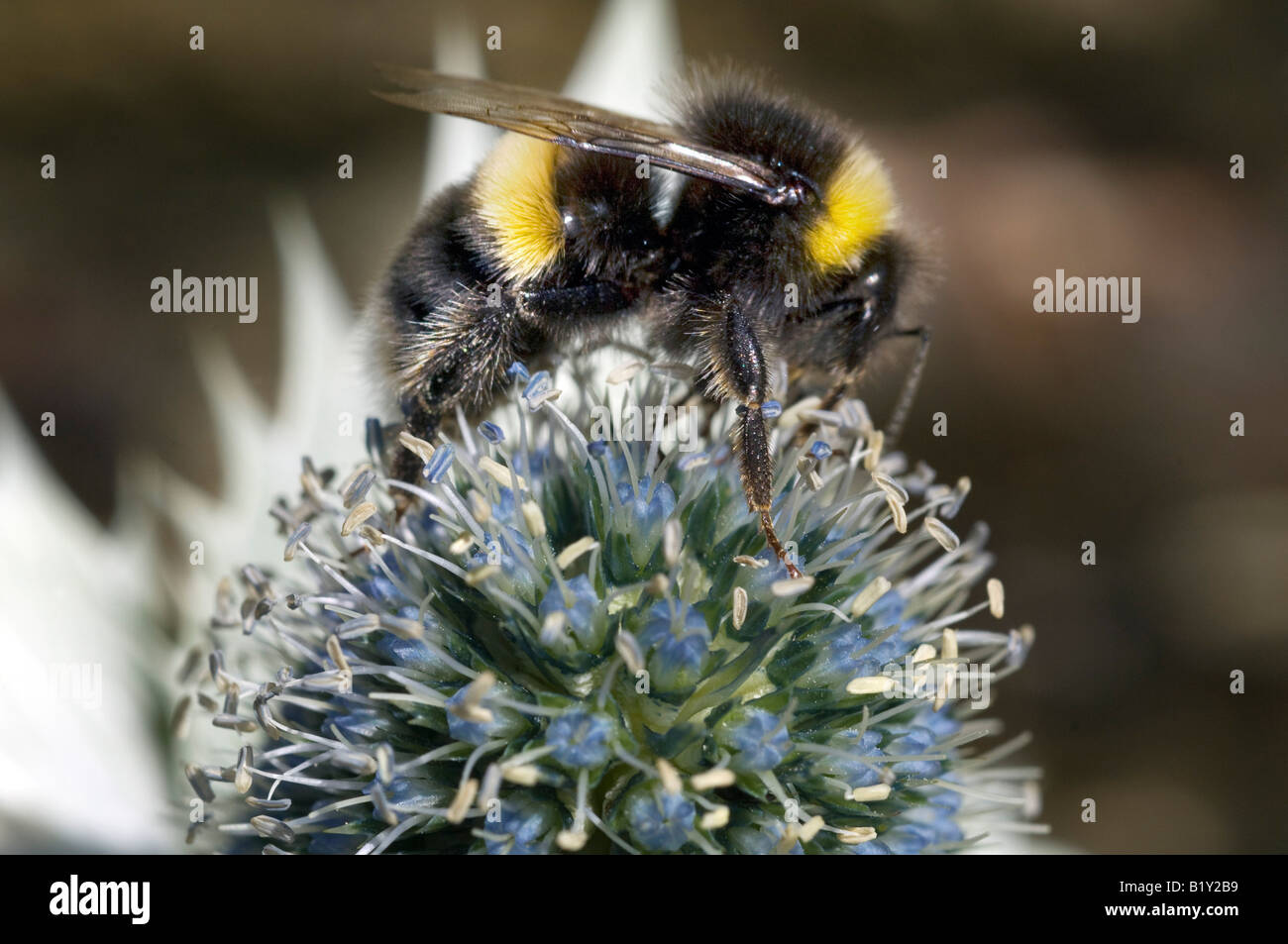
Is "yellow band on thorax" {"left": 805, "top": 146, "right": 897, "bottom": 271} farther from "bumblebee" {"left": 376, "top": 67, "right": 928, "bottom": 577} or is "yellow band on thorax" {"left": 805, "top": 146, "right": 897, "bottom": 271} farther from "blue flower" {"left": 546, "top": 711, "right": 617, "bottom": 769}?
"blue flower" {"left": 546, "top": 711, "right": 617, "bottom": 769}

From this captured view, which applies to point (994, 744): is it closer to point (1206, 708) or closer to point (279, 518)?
point (1206, 708)

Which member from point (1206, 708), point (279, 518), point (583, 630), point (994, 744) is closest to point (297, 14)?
point (279, 518)

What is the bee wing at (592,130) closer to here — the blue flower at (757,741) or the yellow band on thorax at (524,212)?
the yellow band on thorax at (524,212)

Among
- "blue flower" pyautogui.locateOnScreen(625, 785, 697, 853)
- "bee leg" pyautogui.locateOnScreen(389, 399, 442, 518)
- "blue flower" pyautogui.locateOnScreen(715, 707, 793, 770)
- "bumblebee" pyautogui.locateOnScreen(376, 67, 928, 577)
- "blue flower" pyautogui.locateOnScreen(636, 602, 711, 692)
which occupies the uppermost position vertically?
"bumblebee" pyautogui.locateOnScreen(376, 67, 928, 577)

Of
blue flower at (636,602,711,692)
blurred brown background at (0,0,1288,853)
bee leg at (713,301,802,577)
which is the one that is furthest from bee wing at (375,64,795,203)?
blurred brown background at (0,0,1288,853)

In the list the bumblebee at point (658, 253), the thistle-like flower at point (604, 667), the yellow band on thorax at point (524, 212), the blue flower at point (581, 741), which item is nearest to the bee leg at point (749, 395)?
the bumblebee at point (658, 253)

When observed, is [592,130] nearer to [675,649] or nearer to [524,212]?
[524,212]

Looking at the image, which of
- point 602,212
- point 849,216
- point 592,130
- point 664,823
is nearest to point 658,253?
point 602,212
